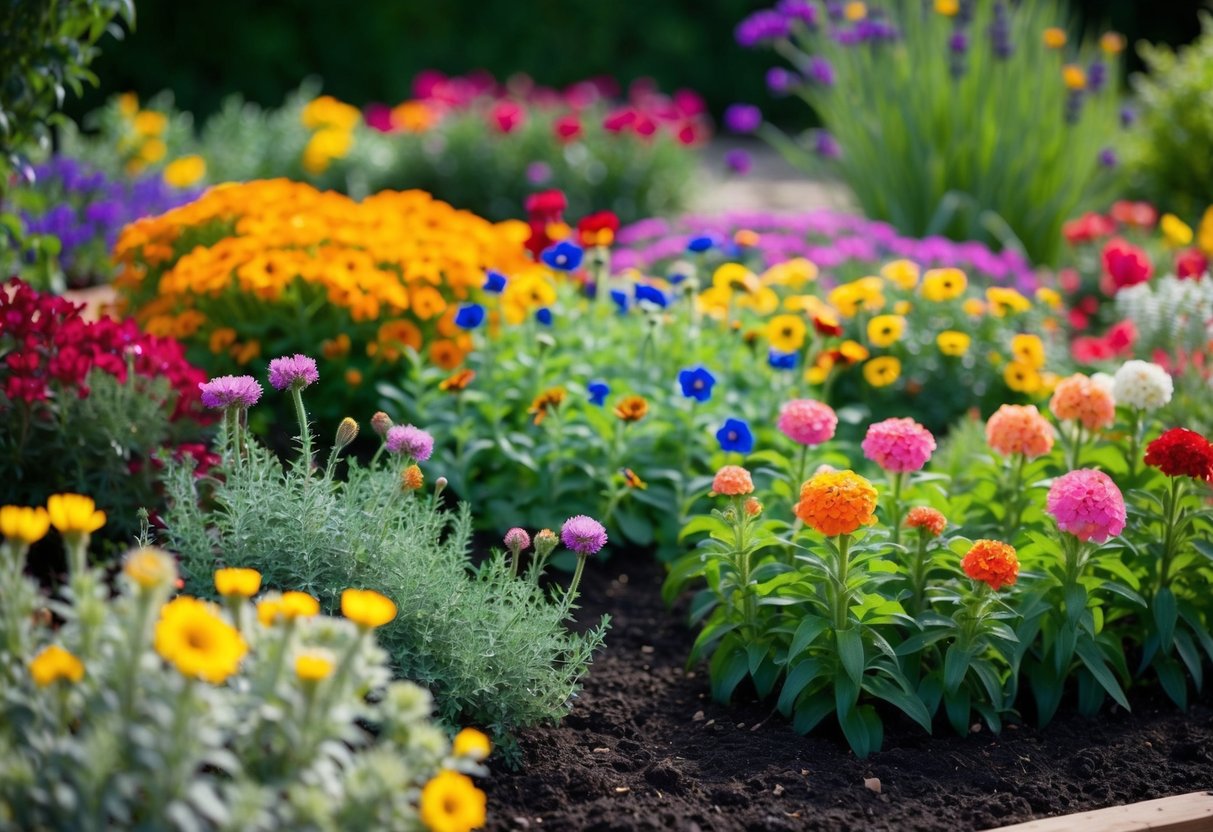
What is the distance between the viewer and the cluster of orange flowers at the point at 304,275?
343cm

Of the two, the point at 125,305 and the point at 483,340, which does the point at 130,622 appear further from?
the point at 125,305

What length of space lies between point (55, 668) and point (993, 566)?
1.59m

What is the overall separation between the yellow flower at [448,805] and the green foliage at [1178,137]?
18.0 ft

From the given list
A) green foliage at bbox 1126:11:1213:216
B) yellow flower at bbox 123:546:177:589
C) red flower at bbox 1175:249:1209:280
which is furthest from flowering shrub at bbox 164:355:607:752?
green foliage at bbox 1126:11:1213:216

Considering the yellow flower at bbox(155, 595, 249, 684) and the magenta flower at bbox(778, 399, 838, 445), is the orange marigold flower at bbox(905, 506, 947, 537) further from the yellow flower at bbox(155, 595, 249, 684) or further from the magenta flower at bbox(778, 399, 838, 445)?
the yellow flower at bbox(155, 595, 249, 684)

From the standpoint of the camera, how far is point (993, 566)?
231 centimetres

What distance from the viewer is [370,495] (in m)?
2.40

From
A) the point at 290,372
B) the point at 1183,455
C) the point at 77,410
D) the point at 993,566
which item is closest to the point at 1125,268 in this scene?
the point at 1183,455

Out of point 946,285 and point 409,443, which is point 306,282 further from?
point 946,285

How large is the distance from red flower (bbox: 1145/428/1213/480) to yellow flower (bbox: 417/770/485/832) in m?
1.64

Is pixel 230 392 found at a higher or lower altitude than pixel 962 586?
higher

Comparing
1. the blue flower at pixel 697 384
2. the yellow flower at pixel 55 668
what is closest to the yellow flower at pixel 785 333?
the blue flower at pixel 697 384

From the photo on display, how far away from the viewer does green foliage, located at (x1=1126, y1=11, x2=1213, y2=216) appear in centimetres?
595

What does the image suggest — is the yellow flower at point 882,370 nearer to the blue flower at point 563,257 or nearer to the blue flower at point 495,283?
the blue flower at point 563,257
